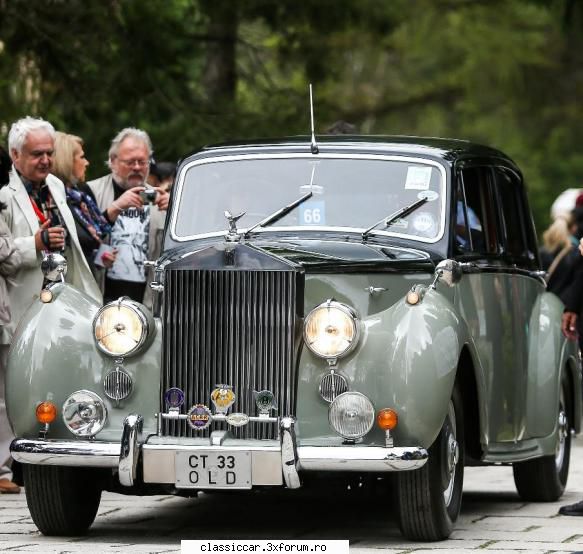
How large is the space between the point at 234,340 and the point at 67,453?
931 mm

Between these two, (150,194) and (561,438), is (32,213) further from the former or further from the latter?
(561,438)

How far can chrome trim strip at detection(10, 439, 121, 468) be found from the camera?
779cm

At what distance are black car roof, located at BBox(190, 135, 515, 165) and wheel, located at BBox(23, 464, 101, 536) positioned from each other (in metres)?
2.19

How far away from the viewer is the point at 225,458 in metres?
7.69

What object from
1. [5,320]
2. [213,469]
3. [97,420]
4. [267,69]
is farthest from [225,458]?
[267,69]

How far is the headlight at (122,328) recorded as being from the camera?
26.5 feet

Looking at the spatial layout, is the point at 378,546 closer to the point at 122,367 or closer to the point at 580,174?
the point at 122,367

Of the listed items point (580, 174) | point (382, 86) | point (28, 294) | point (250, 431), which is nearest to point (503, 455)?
point (250, 431)

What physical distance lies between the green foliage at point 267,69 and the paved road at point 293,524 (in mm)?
6785

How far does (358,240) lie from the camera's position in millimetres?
8844

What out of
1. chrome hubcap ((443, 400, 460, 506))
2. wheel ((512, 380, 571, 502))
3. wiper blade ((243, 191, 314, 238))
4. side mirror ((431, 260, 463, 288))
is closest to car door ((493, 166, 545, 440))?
wheel ((512, 380, 571, 502))

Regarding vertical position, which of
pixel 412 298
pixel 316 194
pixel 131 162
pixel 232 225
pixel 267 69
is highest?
pixel 267 69

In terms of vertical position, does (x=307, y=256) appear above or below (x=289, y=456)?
above

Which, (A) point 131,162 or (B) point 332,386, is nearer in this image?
(B) point 332,386
